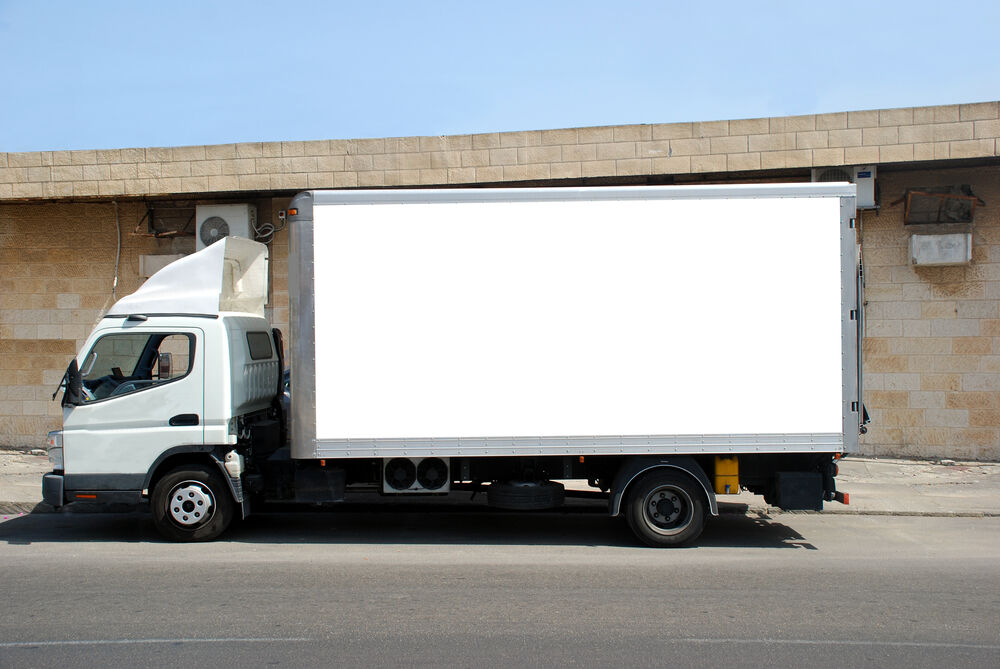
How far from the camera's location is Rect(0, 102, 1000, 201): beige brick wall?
11258 mm

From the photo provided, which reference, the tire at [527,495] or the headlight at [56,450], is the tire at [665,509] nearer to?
the tire at [527,495]

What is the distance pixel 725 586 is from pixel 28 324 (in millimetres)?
11761

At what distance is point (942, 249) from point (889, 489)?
3.58 meters

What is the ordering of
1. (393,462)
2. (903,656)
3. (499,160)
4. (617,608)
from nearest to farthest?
(903,656) < (617,608) < (393,462) < (499,160)

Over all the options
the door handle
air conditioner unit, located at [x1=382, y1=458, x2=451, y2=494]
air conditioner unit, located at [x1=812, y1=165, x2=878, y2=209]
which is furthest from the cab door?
air conditioner unit, located at [x1=812, y1=165, x2=878, y2=209]

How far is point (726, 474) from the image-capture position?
7.54 metres

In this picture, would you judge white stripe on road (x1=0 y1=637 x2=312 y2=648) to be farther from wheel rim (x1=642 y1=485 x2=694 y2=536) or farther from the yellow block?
the yellow block

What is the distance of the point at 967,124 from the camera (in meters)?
11.1

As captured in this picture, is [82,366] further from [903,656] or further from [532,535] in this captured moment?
[903,656]

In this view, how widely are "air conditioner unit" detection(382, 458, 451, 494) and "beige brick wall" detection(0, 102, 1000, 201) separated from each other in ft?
18.7

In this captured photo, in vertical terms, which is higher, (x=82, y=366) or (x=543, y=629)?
(x=82, y=366)

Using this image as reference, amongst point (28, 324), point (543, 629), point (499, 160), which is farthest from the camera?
point (28, 324)

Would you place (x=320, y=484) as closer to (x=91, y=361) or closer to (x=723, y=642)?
(x=91, y=361)

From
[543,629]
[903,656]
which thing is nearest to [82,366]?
[543,629]
